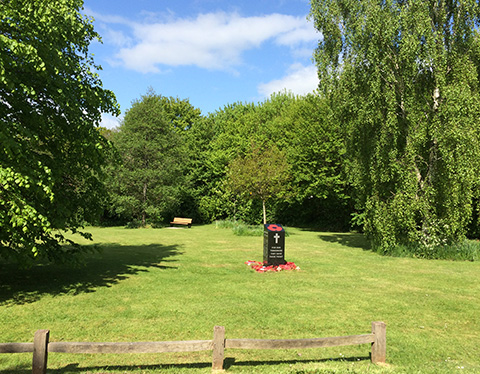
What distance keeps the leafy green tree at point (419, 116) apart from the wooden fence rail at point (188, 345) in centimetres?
1163

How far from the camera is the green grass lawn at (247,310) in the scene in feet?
18.8

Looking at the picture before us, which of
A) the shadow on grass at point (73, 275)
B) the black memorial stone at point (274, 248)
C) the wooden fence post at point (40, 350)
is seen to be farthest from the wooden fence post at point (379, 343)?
the black memorial stone at point (274, 248)

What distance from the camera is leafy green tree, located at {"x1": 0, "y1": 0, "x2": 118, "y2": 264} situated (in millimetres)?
7637

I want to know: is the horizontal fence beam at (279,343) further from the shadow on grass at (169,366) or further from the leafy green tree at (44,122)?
the leafy green tree at (44,122)

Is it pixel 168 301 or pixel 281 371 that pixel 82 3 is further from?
pixel 281 371

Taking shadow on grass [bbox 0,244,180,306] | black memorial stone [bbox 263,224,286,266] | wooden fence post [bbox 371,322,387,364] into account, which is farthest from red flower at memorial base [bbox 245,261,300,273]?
wooden fence post [bbox 371,322,387,364]

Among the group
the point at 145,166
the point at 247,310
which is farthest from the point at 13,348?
the point at 145,166

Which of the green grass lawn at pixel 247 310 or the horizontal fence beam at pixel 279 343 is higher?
the horizontal fence beam at pixel 279 343

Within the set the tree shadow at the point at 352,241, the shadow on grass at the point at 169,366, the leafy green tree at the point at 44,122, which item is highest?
the leafy green tree at the point at 44,122

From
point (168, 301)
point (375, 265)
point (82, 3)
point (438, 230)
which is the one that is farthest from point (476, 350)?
point (82, 3)

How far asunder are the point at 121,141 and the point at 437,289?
2817cm

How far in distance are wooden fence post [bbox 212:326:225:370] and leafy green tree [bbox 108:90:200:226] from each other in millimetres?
27058

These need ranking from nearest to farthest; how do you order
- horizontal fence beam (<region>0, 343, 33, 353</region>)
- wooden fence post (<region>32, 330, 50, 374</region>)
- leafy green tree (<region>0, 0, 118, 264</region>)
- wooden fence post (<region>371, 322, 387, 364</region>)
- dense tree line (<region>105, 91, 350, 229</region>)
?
horizontal fence beam (<region>0, 343, 33, 353</region>), wooden fence post (<region>32, 330, 50, 374</region>), wooden fence post (<region>371, 322, 387, 364</region>), leafy green tree (<region>0, 0, 118, 264</region>), dense tree line (<region>105, 91, 350, 229</region>)

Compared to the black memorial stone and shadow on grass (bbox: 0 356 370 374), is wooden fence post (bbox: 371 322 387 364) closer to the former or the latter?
shadow on grass (bbox: 0 356 370 374)
